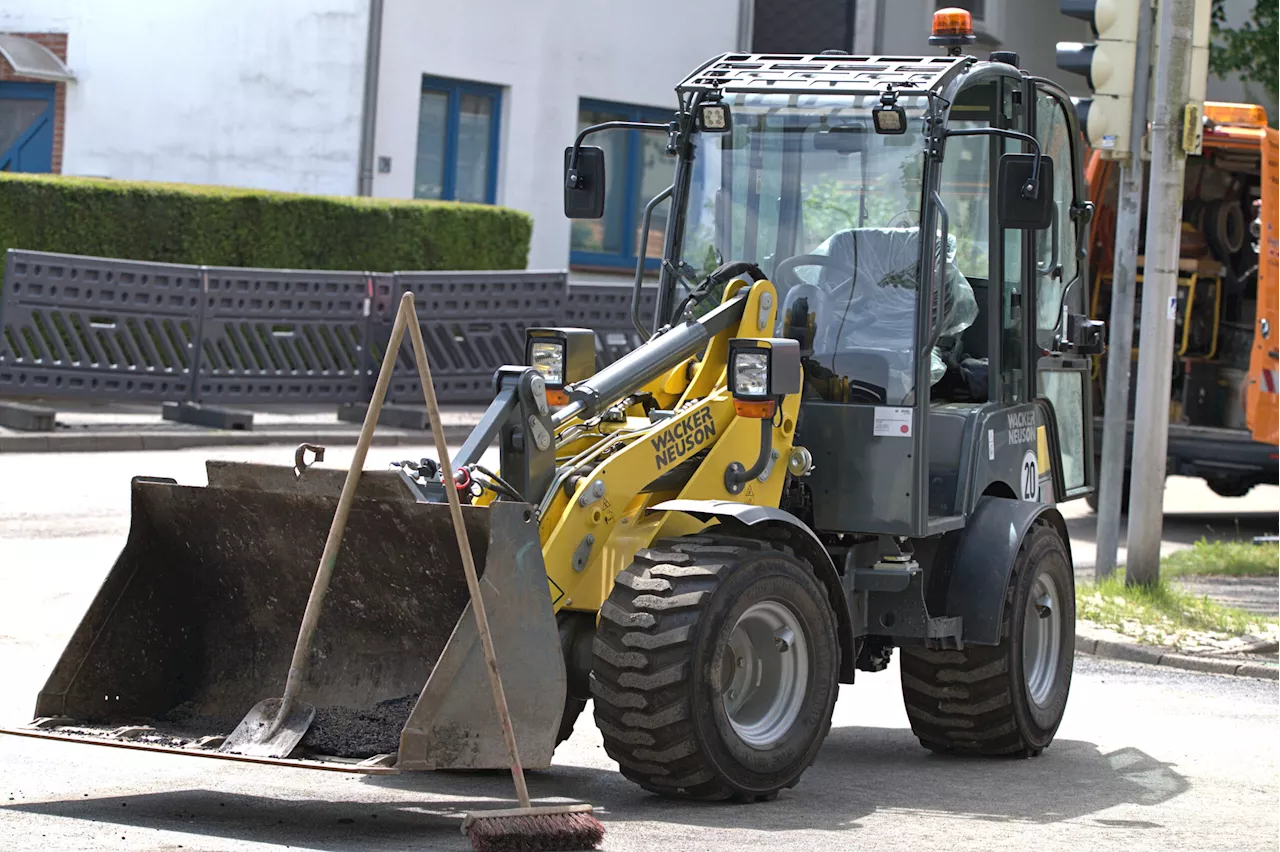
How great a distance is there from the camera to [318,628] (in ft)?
24.1

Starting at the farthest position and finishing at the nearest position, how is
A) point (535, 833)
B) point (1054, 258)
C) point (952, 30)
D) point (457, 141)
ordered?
1. point (457, 141)
2. point (1054, 258)
3. point (952, 30)
4. point (535, 833)

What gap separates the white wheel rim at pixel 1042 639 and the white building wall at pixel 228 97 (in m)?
16.6

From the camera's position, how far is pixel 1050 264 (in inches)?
381

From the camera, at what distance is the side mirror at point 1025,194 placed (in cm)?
816

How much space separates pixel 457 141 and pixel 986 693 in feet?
60.7

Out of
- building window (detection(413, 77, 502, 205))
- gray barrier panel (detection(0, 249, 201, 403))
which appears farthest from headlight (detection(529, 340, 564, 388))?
building window (detection(413, 77, 502, 205))

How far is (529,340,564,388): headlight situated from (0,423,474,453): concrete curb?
9.14 meters

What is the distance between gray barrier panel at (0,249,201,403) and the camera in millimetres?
19000

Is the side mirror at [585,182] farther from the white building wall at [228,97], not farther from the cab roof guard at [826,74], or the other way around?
the white building wall at [228,97]

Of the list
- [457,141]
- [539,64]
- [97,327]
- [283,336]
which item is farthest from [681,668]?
[539,64]

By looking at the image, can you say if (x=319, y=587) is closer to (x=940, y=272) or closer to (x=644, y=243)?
(x=644, y=243)

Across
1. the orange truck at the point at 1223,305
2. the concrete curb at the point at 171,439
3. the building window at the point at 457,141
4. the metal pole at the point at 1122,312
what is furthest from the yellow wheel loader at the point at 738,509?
the building window at the point at 457,141

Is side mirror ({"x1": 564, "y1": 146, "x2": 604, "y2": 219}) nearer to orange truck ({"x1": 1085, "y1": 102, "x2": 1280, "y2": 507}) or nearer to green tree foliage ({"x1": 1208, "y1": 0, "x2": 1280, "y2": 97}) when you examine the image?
orange truck ({"x1": 1085, "y1": 102, "x2": 1280, "y2": 507})

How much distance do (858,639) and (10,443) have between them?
10620mm
